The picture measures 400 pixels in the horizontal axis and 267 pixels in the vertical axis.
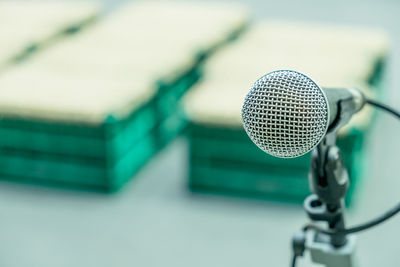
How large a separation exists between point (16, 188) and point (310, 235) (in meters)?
1.90

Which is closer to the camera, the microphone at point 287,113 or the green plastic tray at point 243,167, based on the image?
the microphone at point 287,113

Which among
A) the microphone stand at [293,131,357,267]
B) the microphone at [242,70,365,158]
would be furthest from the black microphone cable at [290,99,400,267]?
the microphone at [242,70,365,158]

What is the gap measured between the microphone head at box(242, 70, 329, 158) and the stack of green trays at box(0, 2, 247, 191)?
5.96ft

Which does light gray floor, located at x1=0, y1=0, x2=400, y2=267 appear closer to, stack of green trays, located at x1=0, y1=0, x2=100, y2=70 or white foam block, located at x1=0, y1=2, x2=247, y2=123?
white foam block, located at x1=0, y1=2, x2=247, y2=123

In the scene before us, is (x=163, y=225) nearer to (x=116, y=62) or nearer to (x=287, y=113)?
(x=116, y=62)

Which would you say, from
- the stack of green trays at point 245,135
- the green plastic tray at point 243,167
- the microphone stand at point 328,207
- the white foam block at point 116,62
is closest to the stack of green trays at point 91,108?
the white foam block at point 116,62

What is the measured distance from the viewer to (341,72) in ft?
10.8

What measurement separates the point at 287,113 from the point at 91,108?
1895 mm

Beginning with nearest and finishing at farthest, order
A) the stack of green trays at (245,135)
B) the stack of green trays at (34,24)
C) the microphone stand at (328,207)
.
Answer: the microphone stand at (328,207) < the stack of green trays at (245,135) < the stack of green trays at (34,24)

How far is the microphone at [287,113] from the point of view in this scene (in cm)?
104

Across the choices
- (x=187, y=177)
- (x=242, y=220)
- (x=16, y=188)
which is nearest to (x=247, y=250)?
(x=242, y=220)

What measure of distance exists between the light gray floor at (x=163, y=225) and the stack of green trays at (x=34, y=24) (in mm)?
965

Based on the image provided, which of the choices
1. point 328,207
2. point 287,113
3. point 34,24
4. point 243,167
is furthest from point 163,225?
point 34,24

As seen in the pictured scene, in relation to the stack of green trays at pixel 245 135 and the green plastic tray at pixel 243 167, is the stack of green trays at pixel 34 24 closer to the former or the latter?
the stack of green trays at pixel 245 135
